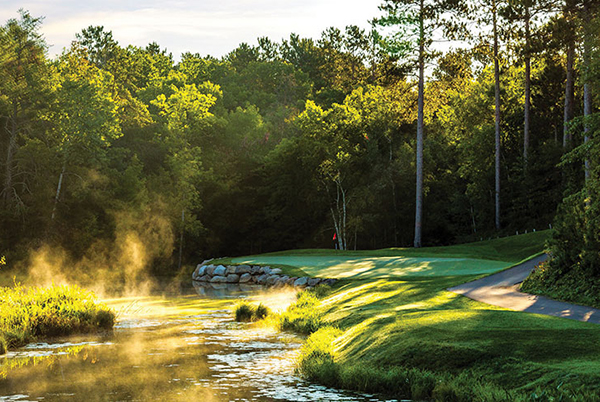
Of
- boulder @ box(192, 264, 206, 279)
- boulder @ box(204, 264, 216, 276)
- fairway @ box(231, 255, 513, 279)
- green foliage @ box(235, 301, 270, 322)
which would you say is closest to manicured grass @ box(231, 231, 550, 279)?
fairway @ box(231, 255, 513, 279)

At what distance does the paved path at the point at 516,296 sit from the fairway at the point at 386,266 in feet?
8.26

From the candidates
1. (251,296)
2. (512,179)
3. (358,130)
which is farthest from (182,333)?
(358,130)

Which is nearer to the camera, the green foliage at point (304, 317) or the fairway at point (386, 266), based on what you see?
the green foliage at point (304, 317)

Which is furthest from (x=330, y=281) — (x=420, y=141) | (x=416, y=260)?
(x=420, y=141)

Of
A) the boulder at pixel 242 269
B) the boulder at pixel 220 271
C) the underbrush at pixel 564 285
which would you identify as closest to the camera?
the underbrush at pixel 564 285

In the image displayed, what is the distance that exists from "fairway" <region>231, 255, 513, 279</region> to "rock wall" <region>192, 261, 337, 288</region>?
0.60 meters

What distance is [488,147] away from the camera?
46469 mm

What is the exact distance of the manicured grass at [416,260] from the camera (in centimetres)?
2566

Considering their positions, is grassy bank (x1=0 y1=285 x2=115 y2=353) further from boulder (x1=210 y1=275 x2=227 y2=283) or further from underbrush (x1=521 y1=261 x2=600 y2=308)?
boulder (x1=210 y1=275 x2=227 y2=283)

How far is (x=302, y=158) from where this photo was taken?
176 feet

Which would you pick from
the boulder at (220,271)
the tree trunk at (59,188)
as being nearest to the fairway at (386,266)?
the boulder at (220,271)

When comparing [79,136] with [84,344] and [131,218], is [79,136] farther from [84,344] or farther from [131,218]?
[84,344]

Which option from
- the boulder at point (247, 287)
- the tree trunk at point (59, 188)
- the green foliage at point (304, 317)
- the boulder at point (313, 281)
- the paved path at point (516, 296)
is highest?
the tree trunk at point (59, 188)

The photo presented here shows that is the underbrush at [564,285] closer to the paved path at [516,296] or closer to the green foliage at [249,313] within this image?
the paved path at [516,296]
